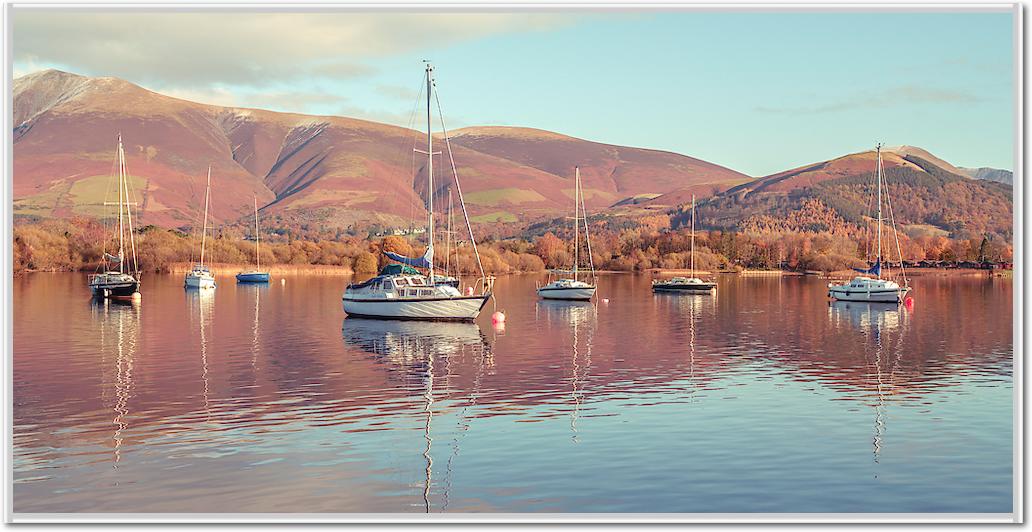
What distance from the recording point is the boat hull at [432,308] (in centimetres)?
4972

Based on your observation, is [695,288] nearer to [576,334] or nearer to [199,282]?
[199,282]

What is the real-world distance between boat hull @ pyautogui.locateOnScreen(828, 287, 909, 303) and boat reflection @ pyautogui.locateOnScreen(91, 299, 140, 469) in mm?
49110

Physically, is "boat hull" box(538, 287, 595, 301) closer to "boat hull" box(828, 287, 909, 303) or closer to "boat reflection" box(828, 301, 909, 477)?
"boat reflection" box(828, 301, 909, 477)

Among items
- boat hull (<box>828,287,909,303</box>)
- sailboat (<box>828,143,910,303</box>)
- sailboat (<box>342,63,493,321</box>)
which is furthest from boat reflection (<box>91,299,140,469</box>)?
sailboat (<box>828,143,910,303</box>)

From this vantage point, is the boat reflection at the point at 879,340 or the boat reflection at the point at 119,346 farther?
the boat reflection at the point at 879,340

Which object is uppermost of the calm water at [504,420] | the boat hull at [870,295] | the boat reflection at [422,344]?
the boat hull at [870,295]

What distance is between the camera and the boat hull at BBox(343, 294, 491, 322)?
4972cm

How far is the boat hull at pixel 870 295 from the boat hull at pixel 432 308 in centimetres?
3625

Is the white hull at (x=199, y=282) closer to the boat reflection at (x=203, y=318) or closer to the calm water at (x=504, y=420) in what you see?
the boat reflection at (x=203, y=318)

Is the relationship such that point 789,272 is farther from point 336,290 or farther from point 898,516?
point 898,516

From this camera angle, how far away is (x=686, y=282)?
92.4 meters

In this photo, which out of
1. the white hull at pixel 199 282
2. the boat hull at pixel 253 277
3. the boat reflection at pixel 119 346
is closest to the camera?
the boat reflection at pixel 119 346

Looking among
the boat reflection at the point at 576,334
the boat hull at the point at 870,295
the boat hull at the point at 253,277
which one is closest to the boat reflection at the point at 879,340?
the boat hull at the point at 870,295

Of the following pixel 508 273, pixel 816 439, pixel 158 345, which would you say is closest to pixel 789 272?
pixel 508 273
